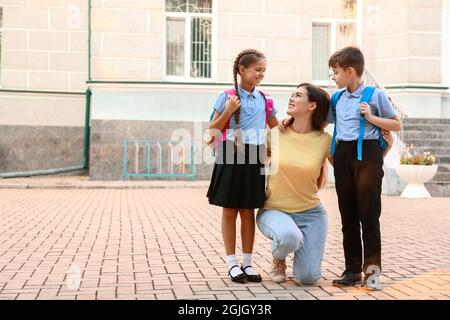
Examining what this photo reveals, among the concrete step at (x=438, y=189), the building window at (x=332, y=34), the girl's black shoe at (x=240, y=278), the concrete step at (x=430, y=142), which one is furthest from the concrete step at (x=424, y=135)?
the girl's black shoe at (x=240, y=278)

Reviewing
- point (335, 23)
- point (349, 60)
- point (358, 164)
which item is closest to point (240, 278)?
point (358, 164)

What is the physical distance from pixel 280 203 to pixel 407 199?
8.25 m

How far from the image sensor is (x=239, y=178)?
5.29m

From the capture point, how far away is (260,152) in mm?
5367

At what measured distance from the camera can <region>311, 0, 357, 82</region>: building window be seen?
17562 millimetres

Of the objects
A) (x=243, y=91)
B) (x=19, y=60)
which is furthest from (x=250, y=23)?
(x=243, y=91)

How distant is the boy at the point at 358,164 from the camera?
4.95 m

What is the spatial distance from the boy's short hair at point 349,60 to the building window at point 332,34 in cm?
1250

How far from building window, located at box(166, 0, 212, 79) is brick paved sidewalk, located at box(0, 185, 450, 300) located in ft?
19.2

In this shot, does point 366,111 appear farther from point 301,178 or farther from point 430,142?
point 430,142

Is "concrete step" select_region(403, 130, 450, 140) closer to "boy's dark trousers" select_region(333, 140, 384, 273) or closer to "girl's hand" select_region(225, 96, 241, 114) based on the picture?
"boy's dark trousers" select_region(333, 140, 384, 273)

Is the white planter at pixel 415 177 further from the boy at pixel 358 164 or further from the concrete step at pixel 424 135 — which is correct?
the boy at pixel 358 164

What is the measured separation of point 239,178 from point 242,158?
15 centimetres
